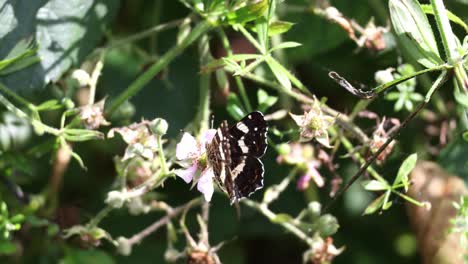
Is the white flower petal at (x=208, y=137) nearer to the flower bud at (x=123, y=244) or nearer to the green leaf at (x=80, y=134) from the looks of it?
the green leaf at (x=80, y=134)

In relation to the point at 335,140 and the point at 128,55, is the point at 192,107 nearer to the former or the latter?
the point at 128,55

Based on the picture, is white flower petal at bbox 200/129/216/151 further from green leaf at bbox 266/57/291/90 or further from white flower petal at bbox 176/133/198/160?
green leaf at bbox 266/57/291/90

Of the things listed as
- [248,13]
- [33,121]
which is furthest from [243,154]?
[33,121]

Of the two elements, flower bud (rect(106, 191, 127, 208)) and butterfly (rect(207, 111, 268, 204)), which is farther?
flower bud (rect(106, 191, 127, 208))

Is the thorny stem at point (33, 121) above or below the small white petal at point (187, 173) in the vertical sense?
above

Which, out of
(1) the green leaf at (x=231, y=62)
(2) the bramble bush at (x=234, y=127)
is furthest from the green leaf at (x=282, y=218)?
(1) the green leaf at (x=231, y=62)

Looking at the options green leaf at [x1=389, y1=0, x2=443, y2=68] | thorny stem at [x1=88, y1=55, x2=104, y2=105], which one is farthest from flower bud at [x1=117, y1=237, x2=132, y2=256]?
green leaf at [x1=389, y1=0, x2=443, y2=68]

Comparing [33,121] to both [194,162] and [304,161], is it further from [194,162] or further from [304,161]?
[304,161]
